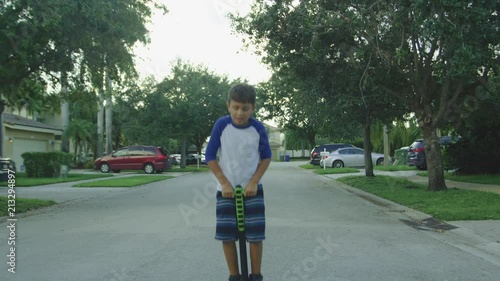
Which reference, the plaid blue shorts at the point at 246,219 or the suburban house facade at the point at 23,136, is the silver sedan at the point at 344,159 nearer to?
the suburban house facade at the point at 23,136

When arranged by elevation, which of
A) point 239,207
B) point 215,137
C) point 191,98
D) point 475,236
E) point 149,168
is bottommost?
point 475,236

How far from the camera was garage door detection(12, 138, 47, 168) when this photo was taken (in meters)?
29.1

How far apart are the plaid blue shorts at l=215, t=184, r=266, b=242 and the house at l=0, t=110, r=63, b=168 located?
25.3 m

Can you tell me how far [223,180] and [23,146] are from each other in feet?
99.3

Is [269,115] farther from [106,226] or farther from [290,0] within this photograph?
[106,226]

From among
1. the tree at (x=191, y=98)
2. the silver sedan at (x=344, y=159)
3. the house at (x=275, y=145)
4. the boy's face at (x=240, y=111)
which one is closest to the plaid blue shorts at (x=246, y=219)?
the boy's face at (x=240, y=111)

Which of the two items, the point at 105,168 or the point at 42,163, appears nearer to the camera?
the point at 42,163

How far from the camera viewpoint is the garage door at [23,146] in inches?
1146

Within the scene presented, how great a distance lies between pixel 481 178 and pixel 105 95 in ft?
44.3

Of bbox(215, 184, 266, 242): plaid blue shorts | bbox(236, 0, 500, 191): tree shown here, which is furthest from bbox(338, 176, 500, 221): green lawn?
bbox(215, 184, 266, 242): plaid blue shorts

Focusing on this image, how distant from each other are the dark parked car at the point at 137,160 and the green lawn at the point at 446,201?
16547 mm

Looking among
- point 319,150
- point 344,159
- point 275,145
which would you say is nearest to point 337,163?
point 344,159

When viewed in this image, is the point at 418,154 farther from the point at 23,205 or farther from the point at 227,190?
the point at 227,190

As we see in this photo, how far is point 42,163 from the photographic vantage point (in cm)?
2259
